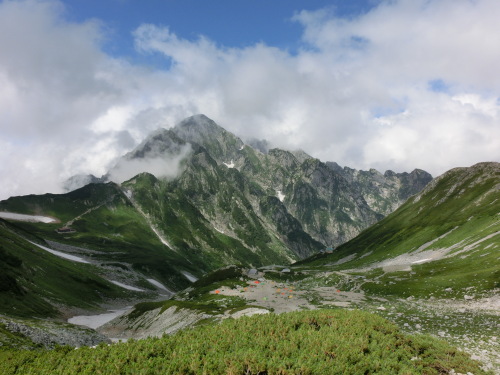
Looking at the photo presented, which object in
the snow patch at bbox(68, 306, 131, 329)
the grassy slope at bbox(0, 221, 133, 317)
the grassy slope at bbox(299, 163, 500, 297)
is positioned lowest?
the grassy slope at bbox(299, 163, 500, 297)

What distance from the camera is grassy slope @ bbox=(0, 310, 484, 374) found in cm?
1898

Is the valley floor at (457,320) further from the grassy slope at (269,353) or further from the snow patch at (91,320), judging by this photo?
the snow patch at (91,320)

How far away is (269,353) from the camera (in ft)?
A: 71.2

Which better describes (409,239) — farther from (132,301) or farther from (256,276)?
(132,301)

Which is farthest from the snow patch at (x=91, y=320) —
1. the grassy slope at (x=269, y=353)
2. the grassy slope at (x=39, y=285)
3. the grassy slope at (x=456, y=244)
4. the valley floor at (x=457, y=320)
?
the grassy slope at (x=269, y=353)

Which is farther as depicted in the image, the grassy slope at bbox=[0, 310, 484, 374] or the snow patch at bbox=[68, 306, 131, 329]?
the snow patch at bbox=[68, 306, 131, 329]

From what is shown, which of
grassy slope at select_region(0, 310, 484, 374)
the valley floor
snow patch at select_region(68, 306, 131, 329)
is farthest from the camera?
snow patch at select_region(68, 306, 131, 329)

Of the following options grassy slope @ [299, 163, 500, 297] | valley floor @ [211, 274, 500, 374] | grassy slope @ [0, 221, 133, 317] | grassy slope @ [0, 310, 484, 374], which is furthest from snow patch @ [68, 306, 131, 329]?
grassy slope @ [0, 310, 484, 374]

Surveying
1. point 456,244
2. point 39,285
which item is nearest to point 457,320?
point 456,244

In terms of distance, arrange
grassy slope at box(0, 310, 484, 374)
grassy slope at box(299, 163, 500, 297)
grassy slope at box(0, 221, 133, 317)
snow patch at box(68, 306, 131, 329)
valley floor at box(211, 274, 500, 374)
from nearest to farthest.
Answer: grassy slope at box(0, 310, 484, 374)
valley floor at box(211, 274, 500, 374)
grassy slope at box(299, 163, 500, 297)
grassy slope at box(0, 221, 133, 317)
snow patch at box(68, 306, 131, 329)

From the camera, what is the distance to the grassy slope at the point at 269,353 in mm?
18984

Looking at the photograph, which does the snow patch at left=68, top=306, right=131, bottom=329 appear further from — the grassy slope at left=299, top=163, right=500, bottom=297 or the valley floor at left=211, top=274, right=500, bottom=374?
the grassy slope at left=299, top=163, right=500, bottom=297

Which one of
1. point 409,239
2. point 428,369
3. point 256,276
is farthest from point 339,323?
point 409,239

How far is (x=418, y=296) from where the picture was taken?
79375 millimetres
